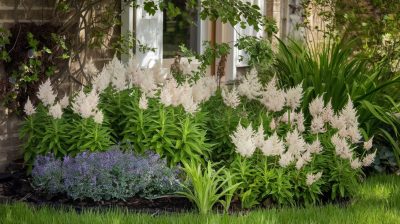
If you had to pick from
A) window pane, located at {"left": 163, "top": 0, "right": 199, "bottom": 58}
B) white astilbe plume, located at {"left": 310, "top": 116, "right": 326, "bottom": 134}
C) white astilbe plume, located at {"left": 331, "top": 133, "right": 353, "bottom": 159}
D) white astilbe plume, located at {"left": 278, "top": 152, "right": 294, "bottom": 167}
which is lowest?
white astilbe plume, located at {"left": 278, "top": 152, "right": 294, "bottom": 167}

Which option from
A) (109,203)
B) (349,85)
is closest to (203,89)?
(109,203)

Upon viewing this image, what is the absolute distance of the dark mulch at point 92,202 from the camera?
6.10m

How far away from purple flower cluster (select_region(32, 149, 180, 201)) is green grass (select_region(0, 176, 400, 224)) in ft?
0.89

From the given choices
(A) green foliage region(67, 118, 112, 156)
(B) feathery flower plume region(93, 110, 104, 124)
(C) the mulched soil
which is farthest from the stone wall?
(B) feathery flower plume region(93, 110, 104, 124)

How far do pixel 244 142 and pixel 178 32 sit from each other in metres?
3.54

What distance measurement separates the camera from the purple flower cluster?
243 inches

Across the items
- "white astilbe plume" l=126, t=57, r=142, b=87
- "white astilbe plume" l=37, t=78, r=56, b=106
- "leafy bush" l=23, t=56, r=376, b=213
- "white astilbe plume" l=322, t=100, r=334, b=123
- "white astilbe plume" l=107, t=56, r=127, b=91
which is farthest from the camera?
"white astilbe plume" l=126, t=57, r=142, b=87

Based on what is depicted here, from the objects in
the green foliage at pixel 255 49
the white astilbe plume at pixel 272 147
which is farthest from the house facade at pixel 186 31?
the white astilbe plume at pixel 272 147

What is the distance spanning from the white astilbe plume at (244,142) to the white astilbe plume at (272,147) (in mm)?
89

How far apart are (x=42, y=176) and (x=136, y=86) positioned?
1.26 metres

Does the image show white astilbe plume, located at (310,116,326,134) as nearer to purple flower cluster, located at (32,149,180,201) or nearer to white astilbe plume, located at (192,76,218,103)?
white astilbe plume, located at (192,76,218,103)

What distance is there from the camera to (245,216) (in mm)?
5766

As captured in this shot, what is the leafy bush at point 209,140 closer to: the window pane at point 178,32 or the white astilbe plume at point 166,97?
the white astilbe plume at point 166,97

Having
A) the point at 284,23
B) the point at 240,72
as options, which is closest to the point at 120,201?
the point at 240,72
